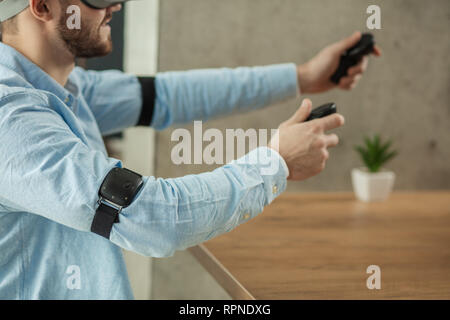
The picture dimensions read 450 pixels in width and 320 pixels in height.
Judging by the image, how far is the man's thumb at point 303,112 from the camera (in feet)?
2.42

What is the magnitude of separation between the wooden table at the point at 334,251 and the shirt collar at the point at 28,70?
365mm

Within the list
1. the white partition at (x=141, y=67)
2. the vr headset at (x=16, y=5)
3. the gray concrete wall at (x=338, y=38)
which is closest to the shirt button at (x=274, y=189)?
the vr headset at (x=16, y=5)

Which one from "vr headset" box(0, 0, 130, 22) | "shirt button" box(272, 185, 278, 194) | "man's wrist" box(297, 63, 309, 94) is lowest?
"shirt button" box(272, 185, 278, 194)

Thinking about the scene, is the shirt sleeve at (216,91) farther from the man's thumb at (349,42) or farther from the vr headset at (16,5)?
the vr headset at (16,5)

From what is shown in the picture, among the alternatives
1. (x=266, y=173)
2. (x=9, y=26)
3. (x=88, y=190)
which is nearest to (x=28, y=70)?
(x=9, y=26)

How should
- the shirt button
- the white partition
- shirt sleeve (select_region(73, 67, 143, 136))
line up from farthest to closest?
the white partition < shirt sleeve (select_region(73, 67, 143, 136)) < the shirt button

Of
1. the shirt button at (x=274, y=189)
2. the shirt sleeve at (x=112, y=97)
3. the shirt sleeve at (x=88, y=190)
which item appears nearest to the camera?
the shirt sleeve at (x=88, y=190)

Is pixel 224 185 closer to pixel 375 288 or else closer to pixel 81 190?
pixel 81 190

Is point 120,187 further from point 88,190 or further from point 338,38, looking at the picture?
point 338,38

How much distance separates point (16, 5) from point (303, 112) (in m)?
0.41

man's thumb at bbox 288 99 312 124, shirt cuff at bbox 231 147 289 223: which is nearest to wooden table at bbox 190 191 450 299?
shirt cuff at bbox 231 147 289 223

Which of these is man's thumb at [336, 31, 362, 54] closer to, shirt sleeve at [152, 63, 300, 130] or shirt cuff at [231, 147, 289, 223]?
shirt sleeve at [152, 63, 300, 130]

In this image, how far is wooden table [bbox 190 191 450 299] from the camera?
763 mm

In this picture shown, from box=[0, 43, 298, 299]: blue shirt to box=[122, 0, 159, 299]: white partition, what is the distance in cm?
30
